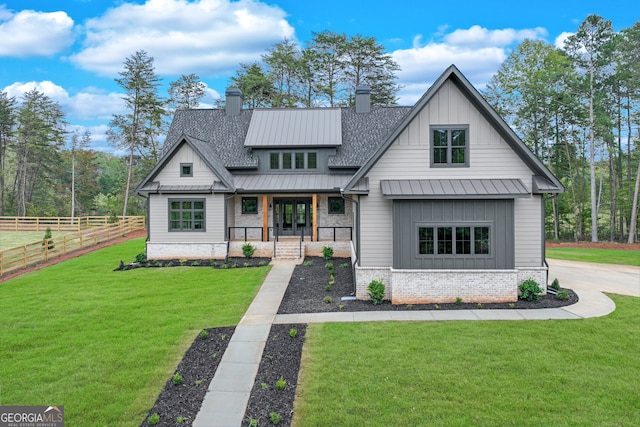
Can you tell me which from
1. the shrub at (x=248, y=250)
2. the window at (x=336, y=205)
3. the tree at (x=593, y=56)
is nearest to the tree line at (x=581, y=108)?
the tree at (x=593, y=56)

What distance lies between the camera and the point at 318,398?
624 cm

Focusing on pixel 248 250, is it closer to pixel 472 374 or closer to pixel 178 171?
pixel 178 171

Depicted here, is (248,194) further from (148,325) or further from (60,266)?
(148,325)

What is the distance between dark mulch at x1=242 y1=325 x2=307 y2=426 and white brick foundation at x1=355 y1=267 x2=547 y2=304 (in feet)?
12.0

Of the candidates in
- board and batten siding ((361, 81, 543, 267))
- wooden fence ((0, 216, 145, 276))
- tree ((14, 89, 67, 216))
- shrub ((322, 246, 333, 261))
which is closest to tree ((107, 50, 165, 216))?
wooden fence ((0, 216, 145, 276))

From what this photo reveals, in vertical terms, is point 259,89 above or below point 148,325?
above

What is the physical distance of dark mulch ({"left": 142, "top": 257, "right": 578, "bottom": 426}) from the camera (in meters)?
6.00

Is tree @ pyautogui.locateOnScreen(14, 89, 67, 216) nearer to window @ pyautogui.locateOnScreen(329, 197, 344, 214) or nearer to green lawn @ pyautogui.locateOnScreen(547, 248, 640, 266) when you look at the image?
window @ pyautogui.locateOnScreen(329, 197, 344, 214)

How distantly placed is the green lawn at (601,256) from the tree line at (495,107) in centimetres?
616

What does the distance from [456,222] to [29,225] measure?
37.8m

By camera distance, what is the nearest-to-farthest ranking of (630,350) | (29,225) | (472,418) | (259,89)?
(472,418)
(630,350)
(29,225)
(259,89)

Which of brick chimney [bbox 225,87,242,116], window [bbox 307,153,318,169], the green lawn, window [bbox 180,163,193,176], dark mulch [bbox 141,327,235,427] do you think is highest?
brick chimney [bbox 225,87,242,116]

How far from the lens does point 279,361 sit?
25.5 feet

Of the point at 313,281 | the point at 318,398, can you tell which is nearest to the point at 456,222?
the point at 313,281
